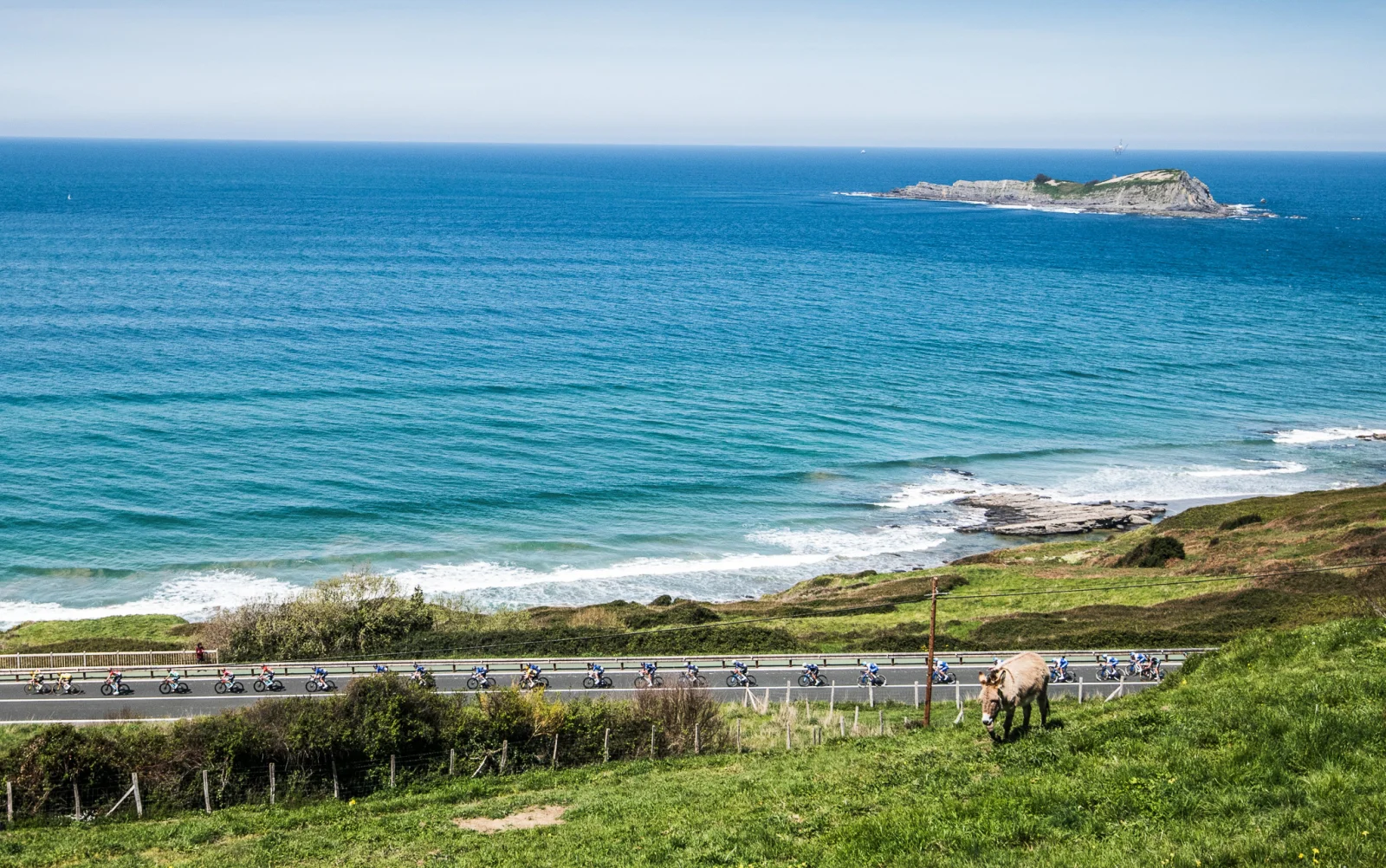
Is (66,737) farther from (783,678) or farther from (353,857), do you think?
(783,678)

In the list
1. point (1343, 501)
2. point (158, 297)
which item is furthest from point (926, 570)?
point (158, 297)

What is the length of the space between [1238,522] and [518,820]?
54563 millimetres

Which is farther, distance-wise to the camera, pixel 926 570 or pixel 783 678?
pixel 926 570

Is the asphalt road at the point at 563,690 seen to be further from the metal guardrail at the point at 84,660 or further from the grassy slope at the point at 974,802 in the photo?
the grassy slope at the point at 974,802

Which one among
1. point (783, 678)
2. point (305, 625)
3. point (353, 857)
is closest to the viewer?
point (353, 857)

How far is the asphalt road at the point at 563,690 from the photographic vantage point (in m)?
37.6

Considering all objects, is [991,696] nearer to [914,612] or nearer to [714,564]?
[914,612]

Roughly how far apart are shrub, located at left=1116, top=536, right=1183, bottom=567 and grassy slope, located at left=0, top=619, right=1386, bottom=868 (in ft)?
111

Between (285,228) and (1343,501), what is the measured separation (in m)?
177

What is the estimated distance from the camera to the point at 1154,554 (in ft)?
185

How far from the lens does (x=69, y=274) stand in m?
132

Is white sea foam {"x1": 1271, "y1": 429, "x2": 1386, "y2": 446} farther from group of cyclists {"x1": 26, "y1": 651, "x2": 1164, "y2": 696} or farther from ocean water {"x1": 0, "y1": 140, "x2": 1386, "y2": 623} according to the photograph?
group of cyclists {"x1": 26, "y1": 651, "x2": 1164, "y2": 696}

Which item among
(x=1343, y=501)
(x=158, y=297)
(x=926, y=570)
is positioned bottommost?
(x=926, y=570)

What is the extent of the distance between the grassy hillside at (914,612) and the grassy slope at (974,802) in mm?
20059
